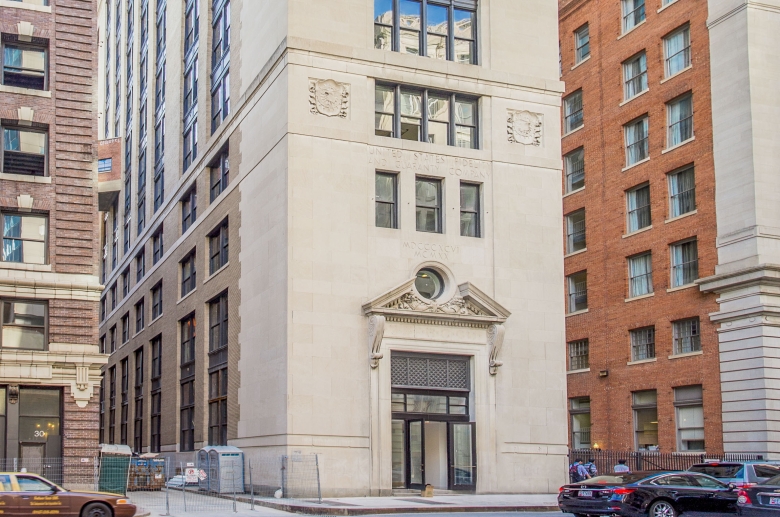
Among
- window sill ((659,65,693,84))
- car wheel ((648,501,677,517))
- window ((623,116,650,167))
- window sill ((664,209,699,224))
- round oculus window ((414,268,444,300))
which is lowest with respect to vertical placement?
car wheel ((648,501,677,517))

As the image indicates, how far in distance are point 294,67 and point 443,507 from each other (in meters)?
16.4

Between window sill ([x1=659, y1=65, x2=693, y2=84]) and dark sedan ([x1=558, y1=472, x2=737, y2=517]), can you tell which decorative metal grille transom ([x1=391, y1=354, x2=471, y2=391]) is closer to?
dark sedan ([x1=558, y1=472, x2=737, y2=517])

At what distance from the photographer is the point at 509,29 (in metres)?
41.8

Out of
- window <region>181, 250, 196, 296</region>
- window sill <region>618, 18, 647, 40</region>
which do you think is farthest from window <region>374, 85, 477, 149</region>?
window <region>181, 250, 196, 296</region>

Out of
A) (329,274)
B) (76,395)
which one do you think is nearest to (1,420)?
(76,395)

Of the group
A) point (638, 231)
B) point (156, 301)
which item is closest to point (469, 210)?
point (638, 231)

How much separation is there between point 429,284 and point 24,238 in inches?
560

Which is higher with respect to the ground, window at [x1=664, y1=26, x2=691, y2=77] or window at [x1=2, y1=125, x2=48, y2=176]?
window at [x1=664, y1=26, x2=691, y2=77]

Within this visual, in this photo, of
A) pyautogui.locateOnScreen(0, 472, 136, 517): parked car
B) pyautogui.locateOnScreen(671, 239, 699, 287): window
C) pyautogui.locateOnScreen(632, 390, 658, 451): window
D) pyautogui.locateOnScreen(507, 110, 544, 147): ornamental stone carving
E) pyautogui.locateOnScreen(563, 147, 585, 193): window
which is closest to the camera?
pyautogui.locateOnScreen(0, 472, 136, 517): parked car

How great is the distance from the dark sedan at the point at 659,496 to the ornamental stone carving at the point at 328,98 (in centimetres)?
1721

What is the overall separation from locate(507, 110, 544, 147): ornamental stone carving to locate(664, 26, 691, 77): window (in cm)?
1221

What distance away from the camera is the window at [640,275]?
51000 millimetres

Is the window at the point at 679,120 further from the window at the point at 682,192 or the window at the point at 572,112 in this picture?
the window at the point at 572,112

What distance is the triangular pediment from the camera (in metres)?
37.0
